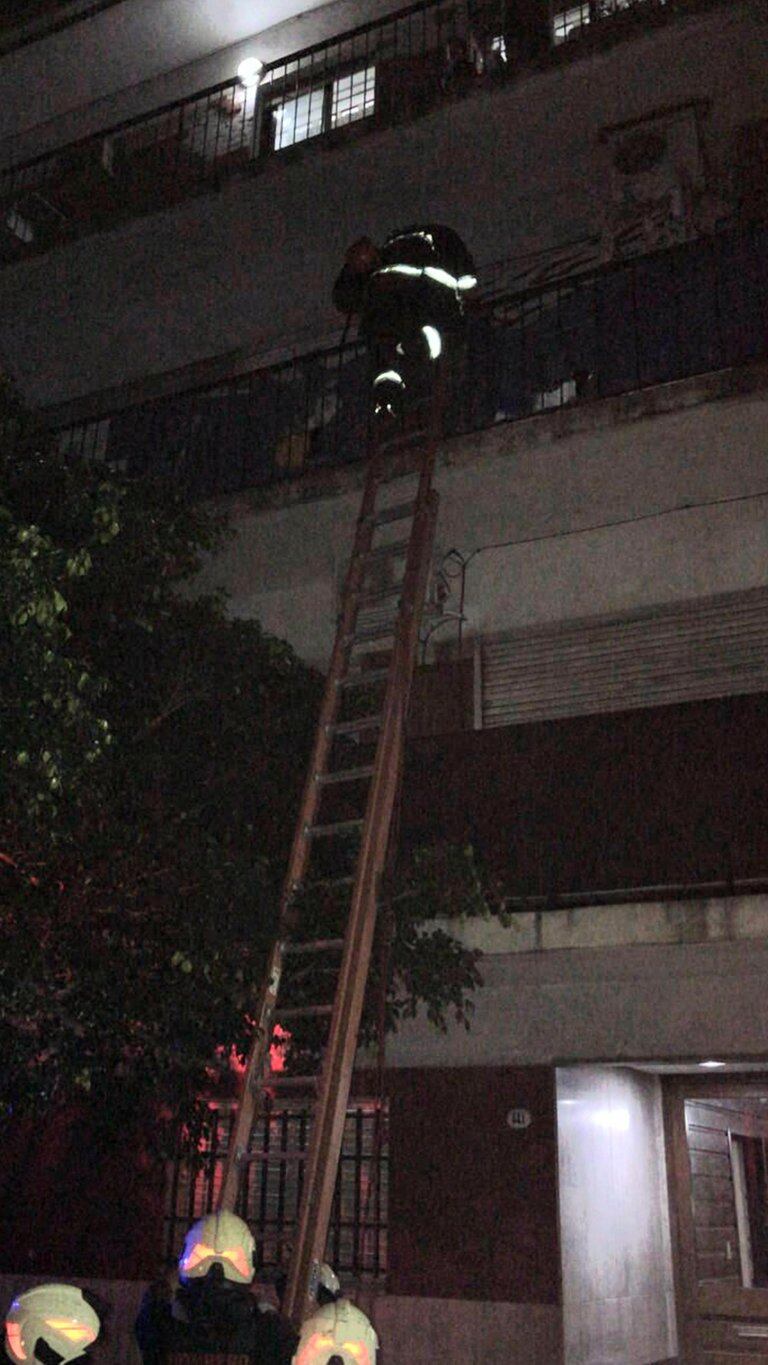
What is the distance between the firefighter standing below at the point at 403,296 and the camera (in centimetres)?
771

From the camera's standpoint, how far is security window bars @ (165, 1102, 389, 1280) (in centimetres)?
771

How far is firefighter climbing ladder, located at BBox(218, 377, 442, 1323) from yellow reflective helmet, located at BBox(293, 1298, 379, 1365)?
2.80ft

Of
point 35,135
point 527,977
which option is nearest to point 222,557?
point 527,977

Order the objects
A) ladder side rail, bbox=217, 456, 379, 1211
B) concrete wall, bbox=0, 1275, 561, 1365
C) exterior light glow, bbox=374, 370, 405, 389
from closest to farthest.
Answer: ladder side rail, bbox=217, 456, 379, 1211 → concrete wall, bbox=0, 1275, 561, 1365 → exterior light glow, bbox=374, 370, 405, 389

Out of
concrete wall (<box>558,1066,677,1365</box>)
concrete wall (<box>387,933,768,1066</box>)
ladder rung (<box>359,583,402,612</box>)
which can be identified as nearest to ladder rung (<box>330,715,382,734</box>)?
ladder rung (<box>359,583,402,612</box>)

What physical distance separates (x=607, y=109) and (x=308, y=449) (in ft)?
13.3

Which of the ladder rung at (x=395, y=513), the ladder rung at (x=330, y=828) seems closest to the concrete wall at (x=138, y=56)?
the ladder rung at (x=395, y=513)

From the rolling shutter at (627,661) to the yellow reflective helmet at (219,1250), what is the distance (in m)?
4.56

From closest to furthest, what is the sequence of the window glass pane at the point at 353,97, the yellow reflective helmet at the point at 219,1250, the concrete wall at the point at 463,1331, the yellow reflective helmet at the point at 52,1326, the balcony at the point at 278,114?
the yellow reflective helmet at the point at 52,1326 → the yellow reflective helmet at the point at 219,1250 → the concrete wall at the point at 463,1331 → the balcony at the point at 278,114 → the window glass pane at the point at 353,97

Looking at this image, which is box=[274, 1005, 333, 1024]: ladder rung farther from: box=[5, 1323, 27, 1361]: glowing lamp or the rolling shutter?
the rolling shutter

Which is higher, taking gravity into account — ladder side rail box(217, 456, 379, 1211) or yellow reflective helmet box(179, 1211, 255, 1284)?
ladder side rail box(217, 456, 379, 1211)

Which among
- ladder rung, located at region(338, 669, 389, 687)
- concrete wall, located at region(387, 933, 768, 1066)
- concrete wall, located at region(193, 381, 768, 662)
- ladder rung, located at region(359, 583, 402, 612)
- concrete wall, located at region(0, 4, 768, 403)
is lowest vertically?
concrete wall, located at region(387, 933, 768, 1066)

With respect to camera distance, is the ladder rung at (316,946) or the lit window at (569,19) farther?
the lit window at (569,19)

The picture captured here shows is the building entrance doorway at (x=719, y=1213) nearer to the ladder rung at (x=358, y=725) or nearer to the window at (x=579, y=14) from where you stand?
the ladder rung at (x=358, y=725)
